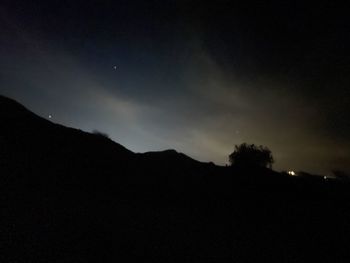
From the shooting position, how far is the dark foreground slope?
41.9 ft

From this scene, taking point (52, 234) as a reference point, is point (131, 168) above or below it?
above

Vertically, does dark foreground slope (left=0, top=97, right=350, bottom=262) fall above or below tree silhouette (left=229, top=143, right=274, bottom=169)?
below

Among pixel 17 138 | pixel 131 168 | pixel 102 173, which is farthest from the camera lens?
pixel 131 168

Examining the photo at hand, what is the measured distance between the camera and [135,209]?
18.5 metres

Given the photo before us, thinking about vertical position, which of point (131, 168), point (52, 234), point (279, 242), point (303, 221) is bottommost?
point (52, 234)

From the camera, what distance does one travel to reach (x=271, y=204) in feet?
84.0

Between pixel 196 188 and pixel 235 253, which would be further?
pixel 196 188

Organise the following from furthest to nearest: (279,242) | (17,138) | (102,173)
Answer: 1. (102,173)
2. (17,138)
3. (279,242)

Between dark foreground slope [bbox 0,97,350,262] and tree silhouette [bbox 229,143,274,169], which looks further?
tree silhouette [bbox 229,143,274,169]

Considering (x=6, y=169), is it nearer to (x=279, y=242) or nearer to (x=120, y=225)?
(x=120, y=225)

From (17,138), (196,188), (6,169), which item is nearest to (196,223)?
(196,188)

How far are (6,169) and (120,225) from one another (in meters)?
7.58

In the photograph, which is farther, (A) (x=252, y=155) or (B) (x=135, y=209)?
(A) (x=252, y=155)

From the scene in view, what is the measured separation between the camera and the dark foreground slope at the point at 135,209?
1276 centimetres
